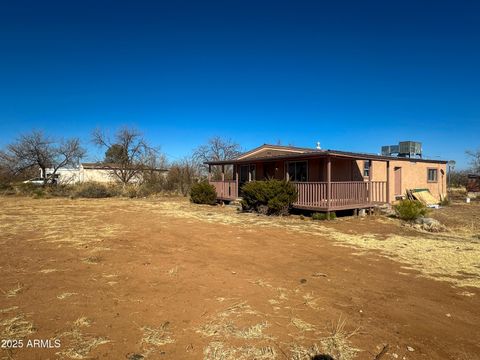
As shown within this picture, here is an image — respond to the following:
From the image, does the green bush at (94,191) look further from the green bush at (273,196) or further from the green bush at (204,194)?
the green bush at (273,196)

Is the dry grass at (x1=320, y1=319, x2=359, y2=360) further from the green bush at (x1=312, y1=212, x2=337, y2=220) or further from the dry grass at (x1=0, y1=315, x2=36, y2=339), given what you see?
the green bush at (x1=312, y1=212, x2=337, y2=220)

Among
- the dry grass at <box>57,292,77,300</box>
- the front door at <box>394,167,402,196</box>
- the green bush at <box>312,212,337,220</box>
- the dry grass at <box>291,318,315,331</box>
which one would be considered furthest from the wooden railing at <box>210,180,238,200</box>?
the dry grass at <box>291,318,315,331</box>

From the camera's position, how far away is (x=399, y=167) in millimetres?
19953

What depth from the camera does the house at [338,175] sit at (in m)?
13.9

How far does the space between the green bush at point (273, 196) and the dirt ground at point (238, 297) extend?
18.0 feet

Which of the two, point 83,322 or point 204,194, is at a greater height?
point 204,194

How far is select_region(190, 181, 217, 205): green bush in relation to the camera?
65.5 feet

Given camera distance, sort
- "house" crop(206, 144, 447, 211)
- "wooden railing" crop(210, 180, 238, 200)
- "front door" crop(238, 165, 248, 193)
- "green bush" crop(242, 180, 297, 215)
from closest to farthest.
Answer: "house" crop(206, 144, 447, 211), "green bush" crop(242, 180, 297, 215), "wooden railing" crop(210, 180, 238, 200), "front door" crop(238, 165, 248, 193)

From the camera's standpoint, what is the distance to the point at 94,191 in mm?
25391

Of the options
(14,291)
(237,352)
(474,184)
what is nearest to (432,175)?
(474,184)

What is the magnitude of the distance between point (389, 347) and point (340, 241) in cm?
567

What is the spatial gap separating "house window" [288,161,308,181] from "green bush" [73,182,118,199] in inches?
618

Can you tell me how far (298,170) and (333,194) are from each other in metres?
3.81

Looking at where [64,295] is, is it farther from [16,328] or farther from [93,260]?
[93,260]
